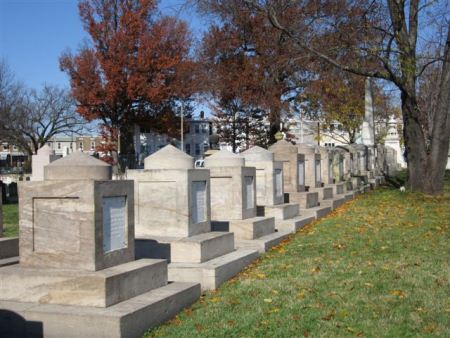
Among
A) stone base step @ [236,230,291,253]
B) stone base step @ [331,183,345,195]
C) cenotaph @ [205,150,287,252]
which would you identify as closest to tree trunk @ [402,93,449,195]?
stone base step @ [331,183,345,195]

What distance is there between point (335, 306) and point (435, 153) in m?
13.8

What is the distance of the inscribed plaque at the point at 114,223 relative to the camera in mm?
6586

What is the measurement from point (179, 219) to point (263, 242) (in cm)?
189

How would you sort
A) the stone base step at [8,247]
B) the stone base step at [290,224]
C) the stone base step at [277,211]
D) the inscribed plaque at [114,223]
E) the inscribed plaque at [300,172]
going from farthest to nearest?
the inscribed plaque at [300,172], the stone base step at [277,211], the stone base step at [290,224], the stone base step at [8,247], the inscribed plaque at [114,223]

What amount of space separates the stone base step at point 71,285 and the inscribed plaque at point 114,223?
27 centimetres

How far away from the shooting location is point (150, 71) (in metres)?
54.8

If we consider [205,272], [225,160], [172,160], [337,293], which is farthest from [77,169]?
[225,160]

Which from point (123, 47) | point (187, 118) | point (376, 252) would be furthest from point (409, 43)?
point (187, 118)

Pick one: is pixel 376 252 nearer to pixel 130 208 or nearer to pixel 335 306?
pixel 335 306

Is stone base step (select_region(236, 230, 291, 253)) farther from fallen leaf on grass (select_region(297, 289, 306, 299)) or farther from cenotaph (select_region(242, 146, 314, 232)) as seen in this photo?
fallen leaf on grass (select_region(297, 289, 306, 299))

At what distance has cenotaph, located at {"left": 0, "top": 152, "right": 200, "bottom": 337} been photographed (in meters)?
6.05

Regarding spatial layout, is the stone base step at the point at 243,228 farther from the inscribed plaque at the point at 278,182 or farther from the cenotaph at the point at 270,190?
the inscribed plaque at the point at 278,182

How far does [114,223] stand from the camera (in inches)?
266

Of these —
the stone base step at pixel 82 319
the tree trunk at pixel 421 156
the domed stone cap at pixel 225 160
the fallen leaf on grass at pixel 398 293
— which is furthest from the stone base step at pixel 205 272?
the tree trunk at pixel 421 156
